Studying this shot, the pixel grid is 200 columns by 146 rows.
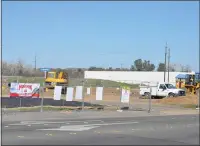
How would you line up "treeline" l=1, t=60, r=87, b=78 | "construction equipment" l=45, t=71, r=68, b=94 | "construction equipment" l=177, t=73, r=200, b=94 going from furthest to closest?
"treeline" l=1, t=60, r=87, b=78
"construction equipment" l=45, t=71, r=68, b=94
"construction equipment" l=177, t=73, r=200, b=94

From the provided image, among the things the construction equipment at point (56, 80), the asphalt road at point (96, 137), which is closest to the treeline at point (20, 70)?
the construction equipment at point (56, 80)

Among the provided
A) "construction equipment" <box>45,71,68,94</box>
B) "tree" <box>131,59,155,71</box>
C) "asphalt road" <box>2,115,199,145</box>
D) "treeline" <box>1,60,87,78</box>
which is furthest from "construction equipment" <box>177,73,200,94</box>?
"tree" <box>131,59,155,71</box>

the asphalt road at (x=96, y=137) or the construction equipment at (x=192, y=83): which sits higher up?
the construction equipment at (x=192, y=83)

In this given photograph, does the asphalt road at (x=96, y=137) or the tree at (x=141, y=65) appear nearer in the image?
the asphalt road at (x=96, y=137)

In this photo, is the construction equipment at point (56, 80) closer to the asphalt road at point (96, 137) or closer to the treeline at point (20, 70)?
the asphalt road at point (96, 137)

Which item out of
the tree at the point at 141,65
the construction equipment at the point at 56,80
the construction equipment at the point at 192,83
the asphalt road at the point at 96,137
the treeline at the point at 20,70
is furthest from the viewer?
the tree at the point at 141,65

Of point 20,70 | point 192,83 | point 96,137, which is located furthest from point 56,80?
point 20,70

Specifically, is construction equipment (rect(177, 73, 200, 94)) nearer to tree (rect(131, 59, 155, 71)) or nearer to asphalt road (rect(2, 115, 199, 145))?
asphalt road (rect(2, 115, 199, 145))

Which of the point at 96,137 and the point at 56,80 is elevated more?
the point at 56,80

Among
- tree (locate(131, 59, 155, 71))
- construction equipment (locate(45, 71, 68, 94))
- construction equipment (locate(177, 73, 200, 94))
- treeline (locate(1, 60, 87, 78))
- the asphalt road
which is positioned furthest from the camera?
tree (locate(131, 59, 155, 71))

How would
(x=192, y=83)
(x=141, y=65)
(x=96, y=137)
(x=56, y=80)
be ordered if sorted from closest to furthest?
(x=96, y=137)
(x=192, y=83)
(x=56, y=80)
(x=141, y=65)

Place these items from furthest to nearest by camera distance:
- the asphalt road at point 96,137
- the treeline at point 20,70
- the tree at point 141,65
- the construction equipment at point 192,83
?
the tree at point 141,65 → the treeline at point 20,70 → the construction equipment at point 192,83 → the asphalt road at point 96,137

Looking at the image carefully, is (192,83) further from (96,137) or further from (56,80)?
(96,137)

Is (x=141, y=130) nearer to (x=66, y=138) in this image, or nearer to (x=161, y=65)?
(x=66, y=138)
